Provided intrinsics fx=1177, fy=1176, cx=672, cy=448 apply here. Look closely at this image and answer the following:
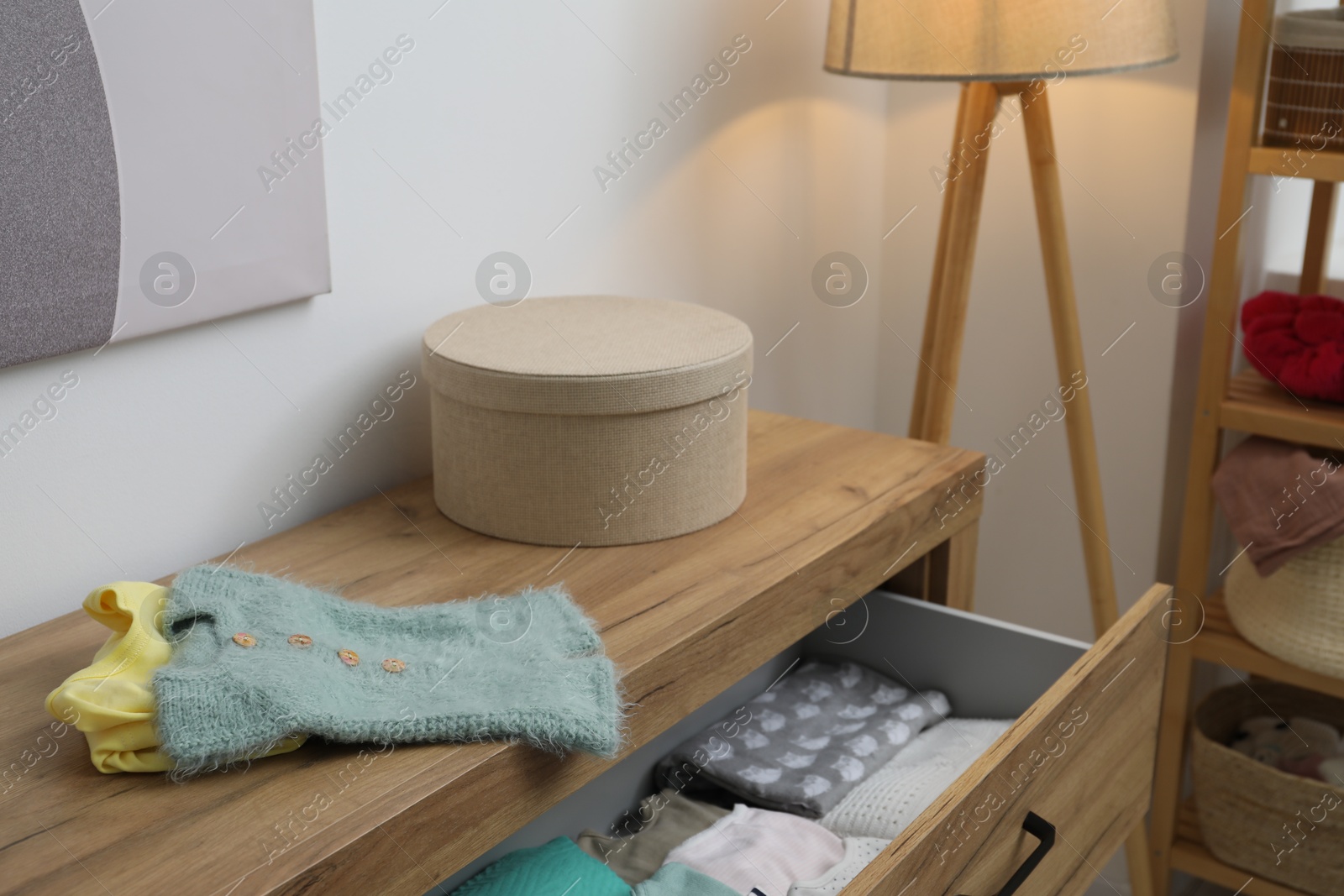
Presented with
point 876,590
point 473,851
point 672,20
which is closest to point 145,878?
point 473,851

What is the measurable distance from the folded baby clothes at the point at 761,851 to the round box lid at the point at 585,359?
0.38m

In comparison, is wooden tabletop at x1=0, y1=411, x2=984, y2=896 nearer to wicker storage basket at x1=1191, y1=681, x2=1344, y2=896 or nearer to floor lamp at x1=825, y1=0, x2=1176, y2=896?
floor lamp at x1=825, y1=0, x2=1176, y2=896

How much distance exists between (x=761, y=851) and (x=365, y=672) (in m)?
0.42

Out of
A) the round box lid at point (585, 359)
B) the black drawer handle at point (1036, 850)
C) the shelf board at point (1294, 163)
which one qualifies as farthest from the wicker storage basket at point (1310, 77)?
the black drawer handle at point (1036, 850)

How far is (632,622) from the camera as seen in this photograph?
2.67ft

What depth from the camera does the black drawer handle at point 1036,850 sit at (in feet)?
2.63

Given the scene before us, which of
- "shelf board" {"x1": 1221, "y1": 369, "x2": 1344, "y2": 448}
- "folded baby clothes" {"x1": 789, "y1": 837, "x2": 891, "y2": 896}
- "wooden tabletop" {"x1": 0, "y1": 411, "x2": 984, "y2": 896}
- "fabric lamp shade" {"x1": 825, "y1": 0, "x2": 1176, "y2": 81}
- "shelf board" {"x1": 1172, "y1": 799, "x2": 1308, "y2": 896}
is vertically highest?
"fabric lamp shade" {"x1": 825, "y1": 0, "x2": 1176, "y2": 81}

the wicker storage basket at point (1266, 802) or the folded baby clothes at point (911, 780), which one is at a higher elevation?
the folded baby clothes at point (911, 780)

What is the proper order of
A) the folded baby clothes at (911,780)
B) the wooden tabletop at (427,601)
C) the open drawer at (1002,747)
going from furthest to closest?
1. the folded baby clothes at (911,780)
2. the open drawer at (1002,747)
3. the wooden tabletop at (427,601)

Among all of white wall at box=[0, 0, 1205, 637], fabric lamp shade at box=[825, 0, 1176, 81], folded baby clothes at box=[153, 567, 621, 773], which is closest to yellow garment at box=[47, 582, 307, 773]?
folded baby clothes at box=[153, 567, 621, 773]

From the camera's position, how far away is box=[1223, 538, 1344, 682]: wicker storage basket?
4.11 ft

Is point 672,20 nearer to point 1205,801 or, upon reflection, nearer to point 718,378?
point 718,378

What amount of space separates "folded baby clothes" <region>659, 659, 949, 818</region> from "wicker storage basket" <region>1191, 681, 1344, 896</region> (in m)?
0.49

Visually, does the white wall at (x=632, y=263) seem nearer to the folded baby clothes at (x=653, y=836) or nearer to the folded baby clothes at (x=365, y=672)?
the folded baby clothes at (x=365, y=672)
